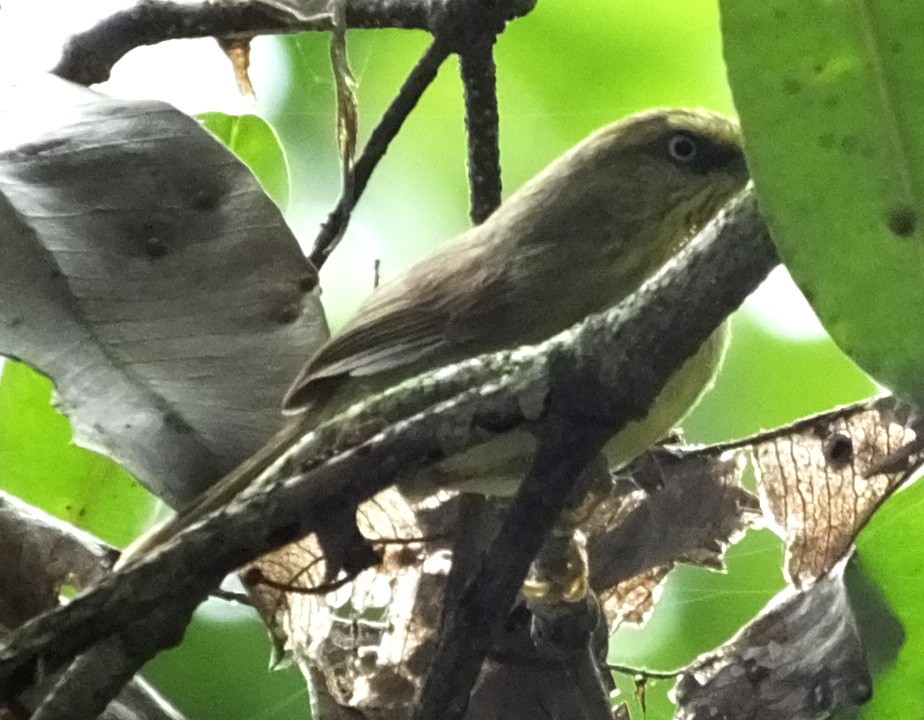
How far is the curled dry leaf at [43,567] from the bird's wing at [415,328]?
24 centimetres

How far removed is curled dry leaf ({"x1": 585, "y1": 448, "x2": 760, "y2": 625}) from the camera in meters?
1.14

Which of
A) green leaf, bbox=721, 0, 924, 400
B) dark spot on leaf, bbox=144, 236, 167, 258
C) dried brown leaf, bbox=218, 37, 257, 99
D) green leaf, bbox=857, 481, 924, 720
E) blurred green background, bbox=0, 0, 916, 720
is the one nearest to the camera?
green leaf, bbox=721, 0, 924, 400

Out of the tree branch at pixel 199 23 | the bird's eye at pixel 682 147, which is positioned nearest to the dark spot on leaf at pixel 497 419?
the tree branch at pixel 199 23

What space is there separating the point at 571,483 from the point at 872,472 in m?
0.45

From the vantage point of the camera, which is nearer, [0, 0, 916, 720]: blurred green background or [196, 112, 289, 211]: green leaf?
[196, 112, 289, 211]: green leaf

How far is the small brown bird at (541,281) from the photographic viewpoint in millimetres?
1035

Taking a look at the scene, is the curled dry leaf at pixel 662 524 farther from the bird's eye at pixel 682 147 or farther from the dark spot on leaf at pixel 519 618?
the bird's eye at pixel 682 147

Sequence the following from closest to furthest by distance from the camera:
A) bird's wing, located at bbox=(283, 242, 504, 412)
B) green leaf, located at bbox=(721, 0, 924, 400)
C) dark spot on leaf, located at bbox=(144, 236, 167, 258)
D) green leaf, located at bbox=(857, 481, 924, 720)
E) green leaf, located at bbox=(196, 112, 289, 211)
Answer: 1. green leaf, located at bbox=(721, 0, 924, 400)
2. green leaf, located at bbox=(857, 481, 924, 720)
3. dark spot on leaf, located at bbox=(144, 236, 167, 258)
4. bird's wing, located at bbox=(283, 242, 504, 412)
5. green leaf, located at bbox=(196, 112, 289, 211)

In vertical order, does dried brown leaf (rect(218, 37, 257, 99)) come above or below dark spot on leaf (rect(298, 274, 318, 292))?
above

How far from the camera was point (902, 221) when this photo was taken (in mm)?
584

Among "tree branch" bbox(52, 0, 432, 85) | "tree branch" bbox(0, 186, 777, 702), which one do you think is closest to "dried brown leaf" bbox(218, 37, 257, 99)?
"tree branch" bbox(52, 0, 432, 85)

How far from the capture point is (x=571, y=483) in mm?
669

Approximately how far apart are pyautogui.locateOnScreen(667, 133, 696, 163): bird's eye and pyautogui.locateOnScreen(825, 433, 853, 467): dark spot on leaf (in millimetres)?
371

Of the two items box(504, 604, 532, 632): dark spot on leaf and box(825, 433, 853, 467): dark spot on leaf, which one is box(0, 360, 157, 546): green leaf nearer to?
box(504, 604, 532, 632): dark spot on leaf
